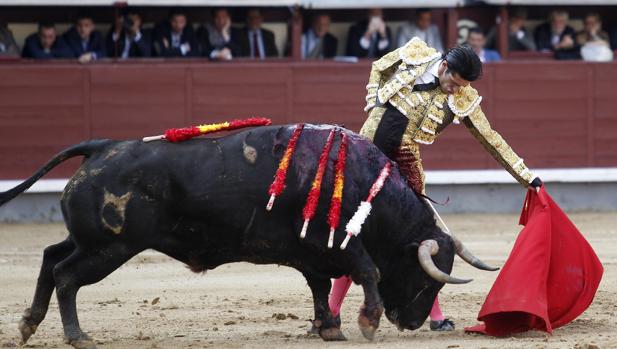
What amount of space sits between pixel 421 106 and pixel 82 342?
65.8 inches

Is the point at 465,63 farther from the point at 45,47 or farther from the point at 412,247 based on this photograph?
the point at 45,47

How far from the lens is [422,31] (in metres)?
11.0

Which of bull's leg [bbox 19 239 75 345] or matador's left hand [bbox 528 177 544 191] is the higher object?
matador's left hand [bbox 528 177 544 191]

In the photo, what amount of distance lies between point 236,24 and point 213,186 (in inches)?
233

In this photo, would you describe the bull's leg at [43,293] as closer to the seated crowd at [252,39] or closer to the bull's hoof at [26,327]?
the bull's hoof at [26,327]

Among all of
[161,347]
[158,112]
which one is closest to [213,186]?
[161,347]

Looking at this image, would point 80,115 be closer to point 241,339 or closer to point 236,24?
point 236,24

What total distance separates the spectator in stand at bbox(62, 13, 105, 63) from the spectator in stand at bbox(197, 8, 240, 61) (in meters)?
0.79

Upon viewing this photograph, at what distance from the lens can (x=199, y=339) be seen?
5.48 metres

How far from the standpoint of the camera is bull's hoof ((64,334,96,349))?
512 cm

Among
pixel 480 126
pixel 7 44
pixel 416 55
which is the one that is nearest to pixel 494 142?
pixel 480 126

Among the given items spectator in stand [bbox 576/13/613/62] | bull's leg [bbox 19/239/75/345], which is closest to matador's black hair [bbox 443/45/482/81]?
bull's leg [bbox 19/239/75/345]

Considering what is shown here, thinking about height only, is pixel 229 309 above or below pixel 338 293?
below

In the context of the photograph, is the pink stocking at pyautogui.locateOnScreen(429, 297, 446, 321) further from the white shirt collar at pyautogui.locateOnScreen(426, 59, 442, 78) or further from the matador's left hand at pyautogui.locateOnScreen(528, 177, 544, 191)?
the white shirt collar at pyautogui.locateOnScreen(426, 59, 442, 78)
